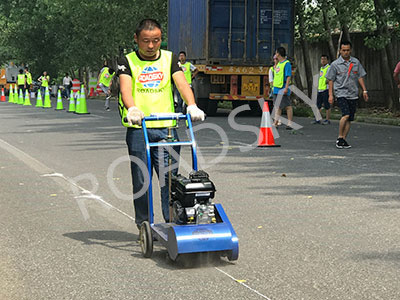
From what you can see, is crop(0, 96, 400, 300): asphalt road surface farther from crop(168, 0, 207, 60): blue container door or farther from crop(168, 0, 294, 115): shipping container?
crop(168, 0, 207, 60): blue container door

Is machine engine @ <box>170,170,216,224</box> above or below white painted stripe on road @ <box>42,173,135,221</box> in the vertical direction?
above

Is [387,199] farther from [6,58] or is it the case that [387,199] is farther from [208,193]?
[6,58]

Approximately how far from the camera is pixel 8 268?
601cm

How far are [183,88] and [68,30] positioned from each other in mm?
50319

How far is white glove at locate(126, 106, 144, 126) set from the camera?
6.09 meters

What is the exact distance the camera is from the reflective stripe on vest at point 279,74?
1833cm

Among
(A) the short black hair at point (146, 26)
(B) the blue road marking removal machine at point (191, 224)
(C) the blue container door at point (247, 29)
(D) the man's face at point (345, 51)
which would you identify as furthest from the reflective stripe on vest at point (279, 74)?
(B) the blue road marking removal machine at point (191, 224)

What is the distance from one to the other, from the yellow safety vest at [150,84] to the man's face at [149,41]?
4.2 inches

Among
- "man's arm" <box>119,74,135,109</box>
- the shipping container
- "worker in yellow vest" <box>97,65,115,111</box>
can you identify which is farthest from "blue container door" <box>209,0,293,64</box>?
"man's arm" <box>119,74,135,109</box>

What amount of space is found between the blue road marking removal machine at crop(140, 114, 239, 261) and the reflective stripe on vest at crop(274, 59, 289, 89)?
12.3 m

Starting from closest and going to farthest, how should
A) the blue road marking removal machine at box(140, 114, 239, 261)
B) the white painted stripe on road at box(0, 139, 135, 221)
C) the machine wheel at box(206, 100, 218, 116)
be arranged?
the blue road marking removal machine at box(140, 114, 239, 261) → the white painted stripe on road at box(0, 139, 135, 221) → the machine wheel at box(206, 100, 218, 116)

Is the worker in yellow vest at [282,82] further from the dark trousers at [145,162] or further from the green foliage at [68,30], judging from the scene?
the green foliage at [68,30]

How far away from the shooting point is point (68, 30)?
55500 mm


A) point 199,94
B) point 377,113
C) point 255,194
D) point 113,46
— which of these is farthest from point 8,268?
point 113,46
